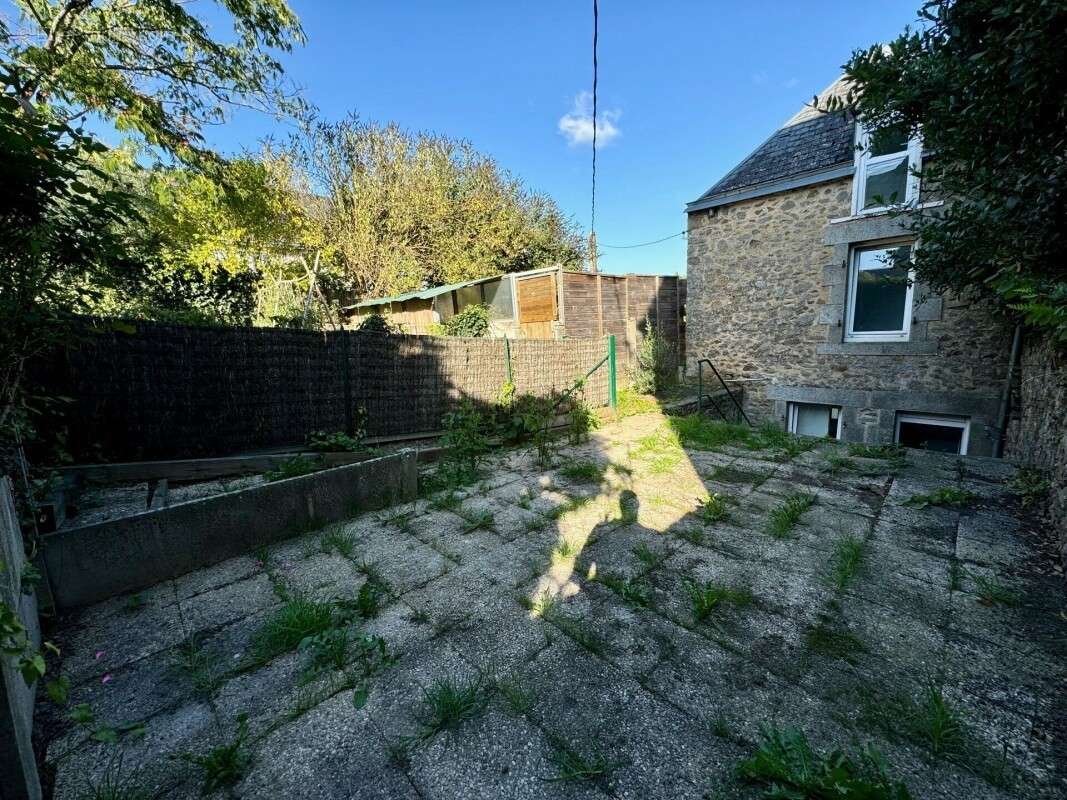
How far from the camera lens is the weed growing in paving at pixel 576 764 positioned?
1.17 meters

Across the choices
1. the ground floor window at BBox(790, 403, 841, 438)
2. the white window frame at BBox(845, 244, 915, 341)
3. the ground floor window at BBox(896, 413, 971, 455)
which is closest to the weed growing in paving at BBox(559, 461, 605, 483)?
the ground floor window at BBox(790, 403, 841, 438)

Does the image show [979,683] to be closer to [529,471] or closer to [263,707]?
[263,707]

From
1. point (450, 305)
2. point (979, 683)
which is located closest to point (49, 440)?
point (979, 683)

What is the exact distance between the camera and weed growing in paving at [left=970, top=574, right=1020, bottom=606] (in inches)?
74.9

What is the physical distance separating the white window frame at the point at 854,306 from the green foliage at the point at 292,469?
740 centimetres

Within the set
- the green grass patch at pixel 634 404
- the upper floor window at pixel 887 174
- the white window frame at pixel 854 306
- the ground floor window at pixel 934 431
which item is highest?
the upper floor window at pixel 887 174

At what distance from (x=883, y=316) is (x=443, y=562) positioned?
7124mm

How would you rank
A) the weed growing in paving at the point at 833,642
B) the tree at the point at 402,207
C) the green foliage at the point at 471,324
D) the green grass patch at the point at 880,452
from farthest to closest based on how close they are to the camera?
the tree at the point at 402,207, the green foliage at the point at 471,324, the green grass patch at the point at 880,452, the weed growing in paving at the point at 833,642

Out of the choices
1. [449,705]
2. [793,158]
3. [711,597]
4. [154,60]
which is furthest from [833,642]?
[154,60]

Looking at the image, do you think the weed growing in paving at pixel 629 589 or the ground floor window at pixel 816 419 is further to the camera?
the ground floor window at pixel 816 419

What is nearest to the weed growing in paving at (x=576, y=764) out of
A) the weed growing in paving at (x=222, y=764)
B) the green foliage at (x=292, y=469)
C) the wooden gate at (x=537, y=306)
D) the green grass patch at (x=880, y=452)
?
the weed growing in paving at (x=222, y=764)

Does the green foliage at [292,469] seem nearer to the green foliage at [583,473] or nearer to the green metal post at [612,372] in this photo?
the green foliage at [583,473]

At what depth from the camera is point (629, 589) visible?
79.2 inches

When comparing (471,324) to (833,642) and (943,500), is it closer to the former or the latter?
(943,500)
